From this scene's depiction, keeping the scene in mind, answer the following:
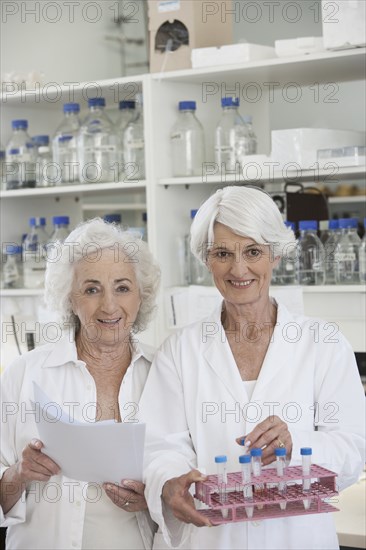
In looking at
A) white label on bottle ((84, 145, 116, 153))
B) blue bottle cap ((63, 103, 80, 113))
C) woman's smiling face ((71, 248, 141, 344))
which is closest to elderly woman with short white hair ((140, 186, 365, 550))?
woman's smiling face ((71, 248, 141, 344))

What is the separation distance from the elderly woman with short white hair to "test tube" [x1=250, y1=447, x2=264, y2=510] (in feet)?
0.11

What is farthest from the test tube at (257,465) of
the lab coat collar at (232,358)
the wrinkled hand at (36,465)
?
the wrinkled hand at (36,465)

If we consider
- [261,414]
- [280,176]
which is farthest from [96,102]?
[261,414]

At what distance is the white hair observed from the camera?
1.73 meters

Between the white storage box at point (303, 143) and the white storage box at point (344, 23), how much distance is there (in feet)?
0.78

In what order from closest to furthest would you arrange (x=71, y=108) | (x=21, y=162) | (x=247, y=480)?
(x=247, y=480), (x=71, y=108), (x=21, y=162)

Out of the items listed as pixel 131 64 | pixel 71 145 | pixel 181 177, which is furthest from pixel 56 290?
pixel 131 64

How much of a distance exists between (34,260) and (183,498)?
155cm

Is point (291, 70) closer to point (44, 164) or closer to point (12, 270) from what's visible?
point (44, 164)

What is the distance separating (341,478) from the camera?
66.9 inches

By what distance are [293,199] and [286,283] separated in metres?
0.27

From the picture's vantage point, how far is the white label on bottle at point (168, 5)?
2637 millimetres

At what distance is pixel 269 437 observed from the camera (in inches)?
63.4

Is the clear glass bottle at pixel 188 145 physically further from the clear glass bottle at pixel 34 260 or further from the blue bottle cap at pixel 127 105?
the clear glass bottle at pixel 34 260
